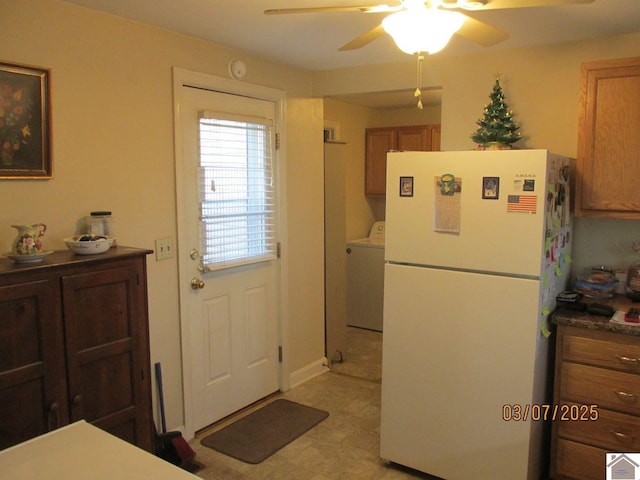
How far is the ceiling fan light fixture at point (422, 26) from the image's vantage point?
1.60 metres

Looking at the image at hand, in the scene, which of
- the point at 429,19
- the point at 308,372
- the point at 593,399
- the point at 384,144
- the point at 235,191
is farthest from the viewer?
the point at 384,144

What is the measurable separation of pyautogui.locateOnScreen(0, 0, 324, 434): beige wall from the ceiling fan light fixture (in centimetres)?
144

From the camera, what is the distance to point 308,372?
3.90 meters

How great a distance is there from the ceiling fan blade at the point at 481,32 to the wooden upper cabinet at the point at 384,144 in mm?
3348

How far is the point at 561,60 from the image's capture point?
2832 mm

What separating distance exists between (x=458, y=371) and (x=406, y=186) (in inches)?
37.0

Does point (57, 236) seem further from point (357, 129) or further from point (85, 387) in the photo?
point (357, 129)

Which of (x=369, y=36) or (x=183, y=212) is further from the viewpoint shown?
(x=183, y=212)

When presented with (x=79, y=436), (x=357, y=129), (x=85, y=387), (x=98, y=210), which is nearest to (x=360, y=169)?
(x=357, y=129)

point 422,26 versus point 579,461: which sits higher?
point 422,26

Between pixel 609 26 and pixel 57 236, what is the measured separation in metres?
2.82

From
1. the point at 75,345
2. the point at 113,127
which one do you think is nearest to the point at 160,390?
the point at 75,345

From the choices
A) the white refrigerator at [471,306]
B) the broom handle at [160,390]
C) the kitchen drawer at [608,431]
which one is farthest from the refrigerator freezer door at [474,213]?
the broom handle at [160,390]

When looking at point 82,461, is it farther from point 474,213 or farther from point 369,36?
point 474,213
